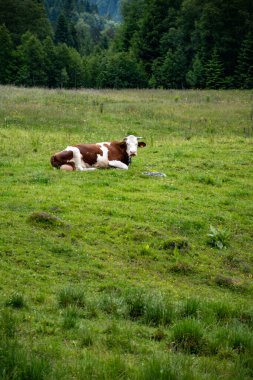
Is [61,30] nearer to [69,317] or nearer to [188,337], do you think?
[69,317]

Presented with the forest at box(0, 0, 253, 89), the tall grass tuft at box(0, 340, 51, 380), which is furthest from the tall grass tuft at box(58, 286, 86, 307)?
the forest at box(0, 0, 253, 89)

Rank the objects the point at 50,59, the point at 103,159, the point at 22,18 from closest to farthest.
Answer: the point at 103,159 → the point at 50,59 → the point at 22,18

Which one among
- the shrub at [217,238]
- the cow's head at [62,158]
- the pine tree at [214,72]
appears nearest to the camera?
the shrub at [217,238]

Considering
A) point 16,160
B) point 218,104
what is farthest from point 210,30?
point 16,160

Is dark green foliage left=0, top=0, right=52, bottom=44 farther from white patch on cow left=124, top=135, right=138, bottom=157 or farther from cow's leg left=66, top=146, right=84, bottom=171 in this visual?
cow's leg left=66, top=146, right=84, bottom=171

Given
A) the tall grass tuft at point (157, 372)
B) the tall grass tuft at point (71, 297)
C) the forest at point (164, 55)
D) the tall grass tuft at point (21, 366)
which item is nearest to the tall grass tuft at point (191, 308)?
the tall grass tuft at point (71, 297)

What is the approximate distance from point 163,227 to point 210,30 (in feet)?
215

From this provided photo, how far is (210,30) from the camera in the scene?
236 ft

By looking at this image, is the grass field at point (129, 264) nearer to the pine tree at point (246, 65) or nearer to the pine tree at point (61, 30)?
the pine tree at point (246, 65)

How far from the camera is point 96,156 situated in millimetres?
16391

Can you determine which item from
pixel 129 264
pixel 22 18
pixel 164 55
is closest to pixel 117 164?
pixel 129 264

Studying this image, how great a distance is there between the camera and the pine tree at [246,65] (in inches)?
2648

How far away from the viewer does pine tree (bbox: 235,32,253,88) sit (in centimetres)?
6725

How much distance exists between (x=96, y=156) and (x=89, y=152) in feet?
0.97
